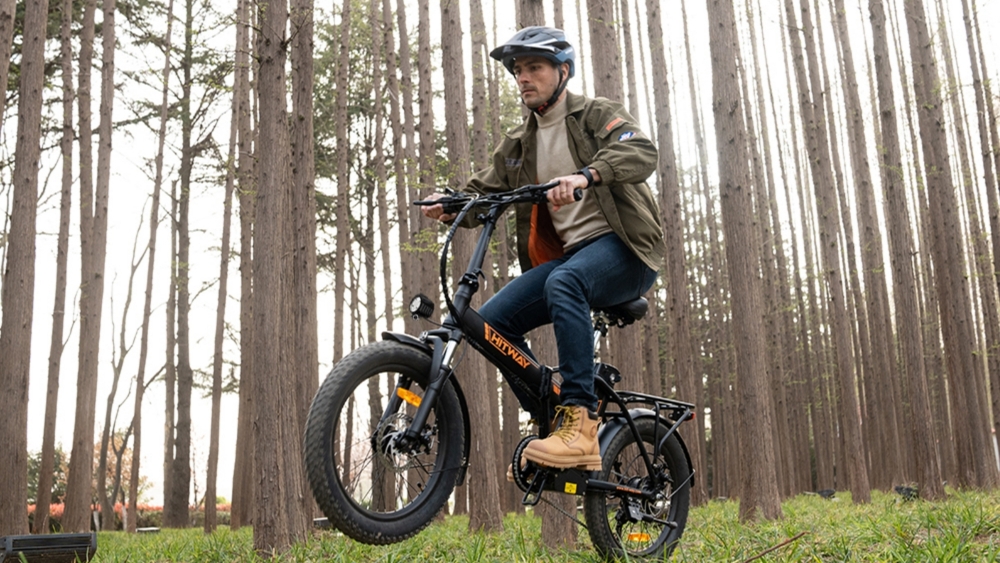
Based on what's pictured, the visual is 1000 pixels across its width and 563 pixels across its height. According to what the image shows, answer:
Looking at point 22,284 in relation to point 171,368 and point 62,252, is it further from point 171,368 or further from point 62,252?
point 171,368

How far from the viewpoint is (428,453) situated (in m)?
3.33

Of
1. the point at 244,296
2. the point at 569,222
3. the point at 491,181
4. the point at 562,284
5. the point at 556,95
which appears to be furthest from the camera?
the point at 244,296

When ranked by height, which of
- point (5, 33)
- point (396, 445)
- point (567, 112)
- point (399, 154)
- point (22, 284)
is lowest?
point (396, 445)

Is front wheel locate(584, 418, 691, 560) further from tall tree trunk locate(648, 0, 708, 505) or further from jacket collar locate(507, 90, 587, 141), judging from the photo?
tall tree trunk locate(648, 0, 708, 505)

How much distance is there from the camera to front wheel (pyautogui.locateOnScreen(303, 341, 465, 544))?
3.08 m

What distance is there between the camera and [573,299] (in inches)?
141

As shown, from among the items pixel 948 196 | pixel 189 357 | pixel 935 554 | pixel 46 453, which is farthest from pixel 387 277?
pixel 935 554

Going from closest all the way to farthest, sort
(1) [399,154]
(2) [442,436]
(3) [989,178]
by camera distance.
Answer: (2) [442,436] → (3) [989,178] → (1) [399,154]

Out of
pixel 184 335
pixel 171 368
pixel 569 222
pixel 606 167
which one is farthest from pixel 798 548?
pixel 184 335

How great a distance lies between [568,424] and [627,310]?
0.74 meters

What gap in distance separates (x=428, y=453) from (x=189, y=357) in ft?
59.4

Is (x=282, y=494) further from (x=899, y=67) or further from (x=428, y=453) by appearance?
(x=899, y=67)

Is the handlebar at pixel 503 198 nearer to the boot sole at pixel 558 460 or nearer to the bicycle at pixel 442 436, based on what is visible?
the bicycle at pixel 442 436

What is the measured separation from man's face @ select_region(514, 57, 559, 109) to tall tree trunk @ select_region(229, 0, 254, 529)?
30.3 feet
